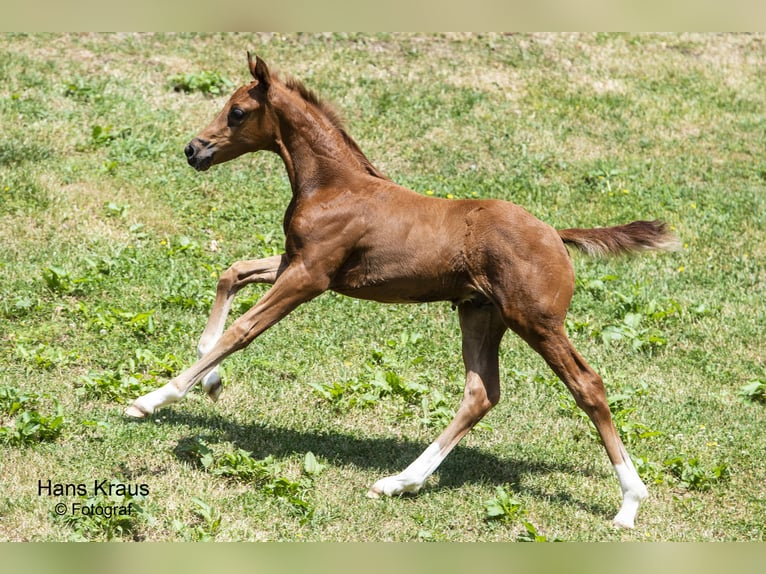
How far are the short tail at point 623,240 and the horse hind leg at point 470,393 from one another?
753 mm

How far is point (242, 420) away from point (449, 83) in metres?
7.84

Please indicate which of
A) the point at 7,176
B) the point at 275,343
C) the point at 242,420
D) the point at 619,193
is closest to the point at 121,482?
the point at 242,420

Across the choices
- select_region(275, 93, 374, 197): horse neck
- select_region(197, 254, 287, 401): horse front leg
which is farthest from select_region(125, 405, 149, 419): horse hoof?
select_region(275, 93, 374, 197): horse neck

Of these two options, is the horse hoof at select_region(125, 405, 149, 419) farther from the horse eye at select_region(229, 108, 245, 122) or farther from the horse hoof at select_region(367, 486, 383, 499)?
the horse eye at select_region(229, 108, 245, 122)

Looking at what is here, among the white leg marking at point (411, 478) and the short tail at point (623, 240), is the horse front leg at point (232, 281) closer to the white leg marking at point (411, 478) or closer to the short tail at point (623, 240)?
the white leg marking at point (411, 478)

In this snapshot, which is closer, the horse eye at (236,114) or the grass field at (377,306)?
the grass field at (377,306)

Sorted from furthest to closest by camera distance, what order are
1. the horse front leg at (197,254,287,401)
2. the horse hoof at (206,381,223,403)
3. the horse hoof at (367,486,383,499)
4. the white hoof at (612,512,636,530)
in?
the horse front leg at (197,254,287,401), the horse hoof at (206,381,223,403), the horse hoof at (367,486,383,499), the white hoof at (612,512,636,530)

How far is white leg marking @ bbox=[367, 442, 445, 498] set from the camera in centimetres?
642

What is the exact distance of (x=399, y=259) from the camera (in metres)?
6.62

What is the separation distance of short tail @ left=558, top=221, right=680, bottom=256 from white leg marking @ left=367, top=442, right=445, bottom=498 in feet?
5.66

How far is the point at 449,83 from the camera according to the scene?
545 inches

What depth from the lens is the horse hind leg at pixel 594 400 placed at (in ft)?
20.8

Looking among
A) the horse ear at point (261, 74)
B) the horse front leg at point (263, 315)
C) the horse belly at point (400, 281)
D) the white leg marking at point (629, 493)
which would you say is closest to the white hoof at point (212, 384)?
the horse front leg at point (263, 315)

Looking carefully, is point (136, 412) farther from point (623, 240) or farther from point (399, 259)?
point (623, 240)
